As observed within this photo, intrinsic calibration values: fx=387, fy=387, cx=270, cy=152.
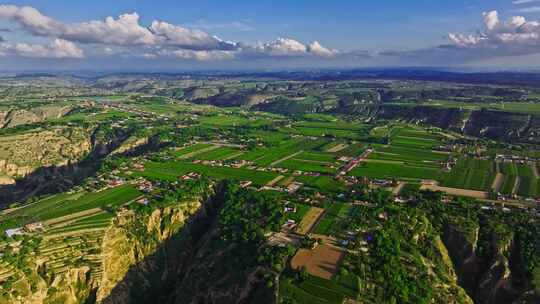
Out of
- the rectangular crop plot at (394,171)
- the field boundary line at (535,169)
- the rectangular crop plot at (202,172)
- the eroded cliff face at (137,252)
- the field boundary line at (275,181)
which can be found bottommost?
the eroded cliff face at (137,252)

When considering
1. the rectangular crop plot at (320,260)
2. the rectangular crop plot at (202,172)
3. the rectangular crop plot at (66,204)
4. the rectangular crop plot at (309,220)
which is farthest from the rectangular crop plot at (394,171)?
the rectangular crop plot at (66,204)

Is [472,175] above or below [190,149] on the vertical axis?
above

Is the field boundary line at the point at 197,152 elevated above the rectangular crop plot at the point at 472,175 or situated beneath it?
situated beneath

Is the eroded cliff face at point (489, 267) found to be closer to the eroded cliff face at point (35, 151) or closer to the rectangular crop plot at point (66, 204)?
the rectangular crop plot at point (66, 204)

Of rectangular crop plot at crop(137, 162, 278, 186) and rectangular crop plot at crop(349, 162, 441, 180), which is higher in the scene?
rectangular crop plot at crop(349, 162, 441, 180)

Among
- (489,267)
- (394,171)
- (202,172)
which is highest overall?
(394,171)

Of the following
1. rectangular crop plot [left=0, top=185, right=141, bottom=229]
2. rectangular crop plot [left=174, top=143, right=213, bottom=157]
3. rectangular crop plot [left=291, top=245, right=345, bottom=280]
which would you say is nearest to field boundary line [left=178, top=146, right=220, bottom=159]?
rectangular crop plot [left=174, top=143, right=213, bottom=157]

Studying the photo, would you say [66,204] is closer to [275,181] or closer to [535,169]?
[275,181]

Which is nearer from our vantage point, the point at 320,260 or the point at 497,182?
the point at 320,260

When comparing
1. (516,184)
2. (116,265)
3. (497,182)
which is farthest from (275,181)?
(516,184)

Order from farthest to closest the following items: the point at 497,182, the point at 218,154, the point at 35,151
→ the point at 35,151
the point at 218,154
the point at 497,182

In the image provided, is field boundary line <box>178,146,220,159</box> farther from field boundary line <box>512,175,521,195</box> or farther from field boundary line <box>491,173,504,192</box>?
field boundary line <box>512,175,521,195</box>
